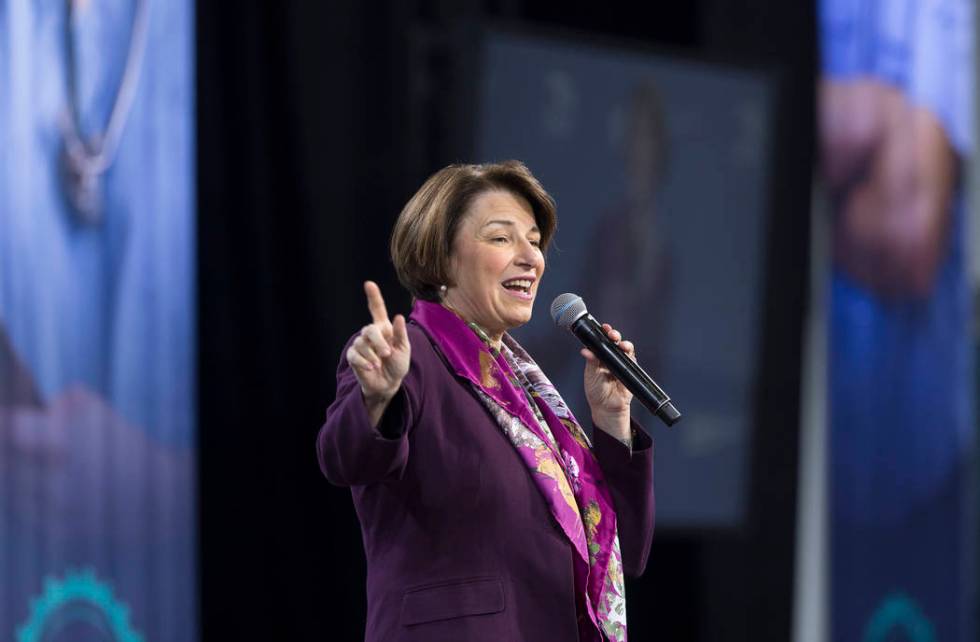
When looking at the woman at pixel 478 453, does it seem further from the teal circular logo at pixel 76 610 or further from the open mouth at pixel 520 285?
the teal circular logo at pixel 76 610

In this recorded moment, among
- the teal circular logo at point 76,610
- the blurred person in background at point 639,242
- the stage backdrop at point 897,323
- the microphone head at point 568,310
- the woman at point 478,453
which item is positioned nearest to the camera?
the woman at point 478,453

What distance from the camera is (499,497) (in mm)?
1738

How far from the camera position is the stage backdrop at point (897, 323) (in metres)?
5.43

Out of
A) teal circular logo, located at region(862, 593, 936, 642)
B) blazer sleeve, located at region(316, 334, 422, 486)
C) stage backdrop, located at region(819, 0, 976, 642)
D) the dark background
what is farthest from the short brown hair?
teal circular logo, located at region(862, 593, 936, 642)

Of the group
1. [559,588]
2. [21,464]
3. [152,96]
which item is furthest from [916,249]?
[559,588]

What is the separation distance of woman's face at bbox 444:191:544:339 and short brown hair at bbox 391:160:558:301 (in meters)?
0.02

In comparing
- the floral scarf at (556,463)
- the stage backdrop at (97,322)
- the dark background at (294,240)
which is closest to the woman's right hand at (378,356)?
the floral scarf at (556,463)

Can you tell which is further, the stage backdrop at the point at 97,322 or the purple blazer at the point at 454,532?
the stage backdrop at the point at 97,322

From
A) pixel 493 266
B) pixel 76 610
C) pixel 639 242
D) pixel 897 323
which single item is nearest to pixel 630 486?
pixel 493 266

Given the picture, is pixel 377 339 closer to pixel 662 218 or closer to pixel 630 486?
pixel 630 486

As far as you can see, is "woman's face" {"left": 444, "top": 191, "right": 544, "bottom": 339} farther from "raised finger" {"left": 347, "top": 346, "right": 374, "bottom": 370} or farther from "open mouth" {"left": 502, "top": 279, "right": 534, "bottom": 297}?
"raised finger" {"left": 347, "top": 346, "right": 374, "bottom": 370}

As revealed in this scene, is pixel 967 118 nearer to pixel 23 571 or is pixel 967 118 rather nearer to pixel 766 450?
pixel 766 450

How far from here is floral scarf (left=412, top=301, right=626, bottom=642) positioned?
178 cm

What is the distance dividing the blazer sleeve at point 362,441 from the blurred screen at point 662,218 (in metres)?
2.43
